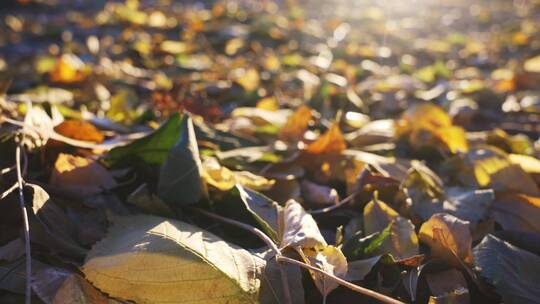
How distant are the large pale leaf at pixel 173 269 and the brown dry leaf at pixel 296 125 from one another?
0.55 meters

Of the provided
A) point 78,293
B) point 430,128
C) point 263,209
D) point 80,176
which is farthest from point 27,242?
point 430,128

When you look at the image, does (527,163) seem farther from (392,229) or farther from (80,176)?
(80,176)

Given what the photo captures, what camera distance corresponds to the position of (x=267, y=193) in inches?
37.6

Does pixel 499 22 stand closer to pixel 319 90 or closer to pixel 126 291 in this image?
pixel 319 90

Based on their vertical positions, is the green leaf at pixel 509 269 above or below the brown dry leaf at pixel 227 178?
above

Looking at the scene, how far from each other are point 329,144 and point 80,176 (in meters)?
0.53

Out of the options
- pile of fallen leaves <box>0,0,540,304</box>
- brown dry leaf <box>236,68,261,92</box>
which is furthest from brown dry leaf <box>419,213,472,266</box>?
brown dry leaf <box>236,68,261,92</box>

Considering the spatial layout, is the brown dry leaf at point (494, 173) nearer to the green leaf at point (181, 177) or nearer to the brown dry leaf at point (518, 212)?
the brown dry leaf at point (518, 212)

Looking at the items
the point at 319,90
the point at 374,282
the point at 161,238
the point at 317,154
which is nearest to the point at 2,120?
the point at 161,238

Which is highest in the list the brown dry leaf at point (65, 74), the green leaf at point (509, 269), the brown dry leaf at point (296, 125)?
the green leaf at point (509, 269)

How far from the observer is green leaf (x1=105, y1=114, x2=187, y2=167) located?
2.99 ft

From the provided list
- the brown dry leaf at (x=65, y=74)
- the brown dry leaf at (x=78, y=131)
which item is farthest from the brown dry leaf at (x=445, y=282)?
the brown dry leaf at (x=65, y=74)

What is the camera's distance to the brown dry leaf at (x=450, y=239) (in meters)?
0.75

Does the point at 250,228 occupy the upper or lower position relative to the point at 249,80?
upper
